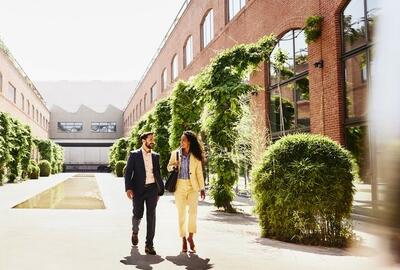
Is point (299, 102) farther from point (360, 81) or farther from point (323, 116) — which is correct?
point (360, 81)

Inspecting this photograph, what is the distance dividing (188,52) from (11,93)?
16.2 meters

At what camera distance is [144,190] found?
680 centimetres

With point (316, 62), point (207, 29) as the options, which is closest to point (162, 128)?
point (207, 29)

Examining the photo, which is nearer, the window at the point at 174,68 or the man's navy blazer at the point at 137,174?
the man's navy blazer at the point at 137,174

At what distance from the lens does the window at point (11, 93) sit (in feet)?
119

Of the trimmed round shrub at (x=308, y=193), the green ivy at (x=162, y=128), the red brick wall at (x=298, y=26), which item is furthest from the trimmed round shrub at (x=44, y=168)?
the trimmed round shrub at (x=308, y=193)

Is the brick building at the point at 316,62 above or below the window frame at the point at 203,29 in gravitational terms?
below

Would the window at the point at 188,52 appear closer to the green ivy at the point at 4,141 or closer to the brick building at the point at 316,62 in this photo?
the brick building at the point at 316,62

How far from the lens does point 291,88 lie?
15070 millimetres

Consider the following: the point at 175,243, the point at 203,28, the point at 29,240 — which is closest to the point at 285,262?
the point at 175,243

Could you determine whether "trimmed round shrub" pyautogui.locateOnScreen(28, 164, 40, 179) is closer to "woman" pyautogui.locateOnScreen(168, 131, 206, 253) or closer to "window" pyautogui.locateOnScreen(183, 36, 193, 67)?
"window" pyautogui.locateOnScreen(183, 36, 193, 67)

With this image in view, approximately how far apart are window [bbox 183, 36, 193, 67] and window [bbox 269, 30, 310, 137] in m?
13.7

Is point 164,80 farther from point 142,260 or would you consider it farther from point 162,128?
point 142,260

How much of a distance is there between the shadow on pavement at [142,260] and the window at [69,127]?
6993 centimetres
